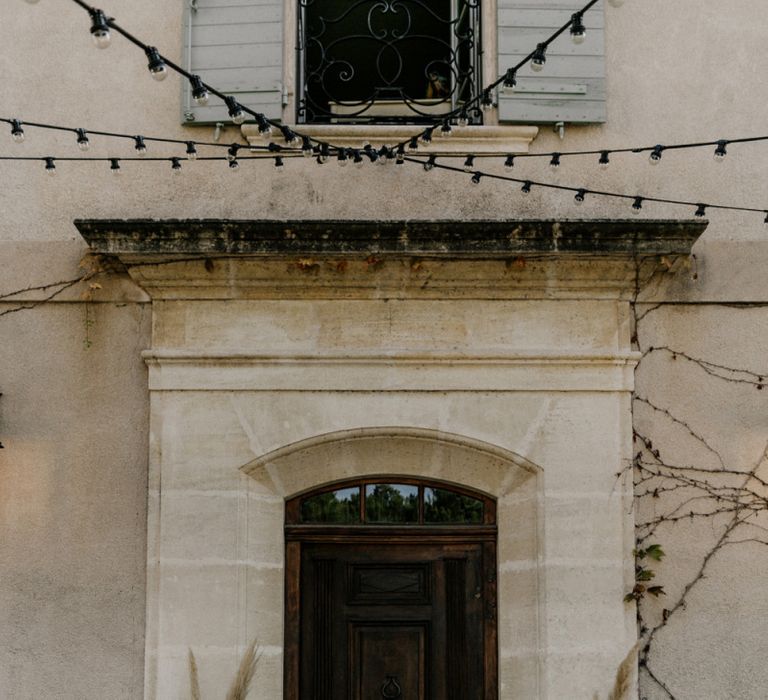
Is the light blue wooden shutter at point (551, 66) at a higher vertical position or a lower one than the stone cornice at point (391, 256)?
higher

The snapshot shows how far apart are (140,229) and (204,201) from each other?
0.51 meters

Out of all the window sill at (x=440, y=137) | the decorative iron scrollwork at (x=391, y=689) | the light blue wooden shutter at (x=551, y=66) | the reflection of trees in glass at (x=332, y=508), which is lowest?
the decorative iron scrollwork at (x=391, y=689)

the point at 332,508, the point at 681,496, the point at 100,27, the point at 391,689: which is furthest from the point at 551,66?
the point at 391,689

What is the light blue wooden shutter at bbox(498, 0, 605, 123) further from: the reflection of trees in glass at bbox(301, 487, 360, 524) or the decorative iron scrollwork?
the decorative iron scrollwork

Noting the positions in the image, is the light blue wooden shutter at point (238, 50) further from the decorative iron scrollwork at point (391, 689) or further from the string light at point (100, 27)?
the decorative iron scrollwork at point (391, 689)

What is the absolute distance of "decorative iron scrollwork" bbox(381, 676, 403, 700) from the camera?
219 inches

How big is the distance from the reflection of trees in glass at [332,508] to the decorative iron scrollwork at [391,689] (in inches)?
31.3

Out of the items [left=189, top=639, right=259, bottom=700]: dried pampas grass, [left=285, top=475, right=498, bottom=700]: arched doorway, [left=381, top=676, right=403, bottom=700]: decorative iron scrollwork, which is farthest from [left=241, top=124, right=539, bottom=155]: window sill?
[left=381, top=676, right=403, bottom=700]: decorative iron scrollwork

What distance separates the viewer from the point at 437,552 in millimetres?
5684

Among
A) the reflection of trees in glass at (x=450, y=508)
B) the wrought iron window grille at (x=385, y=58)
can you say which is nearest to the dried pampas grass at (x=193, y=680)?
the reflection of trees in glass at (x=450, y=508)

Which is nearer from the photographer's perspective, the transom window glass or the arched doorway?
the arched doorway

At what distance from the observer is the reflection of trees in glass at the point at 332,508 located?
18.6 ft

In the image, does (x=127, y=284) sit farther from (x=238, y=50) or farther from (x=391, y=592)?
(x=391, y=592)

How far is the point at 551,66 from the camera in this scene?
5715 mm
